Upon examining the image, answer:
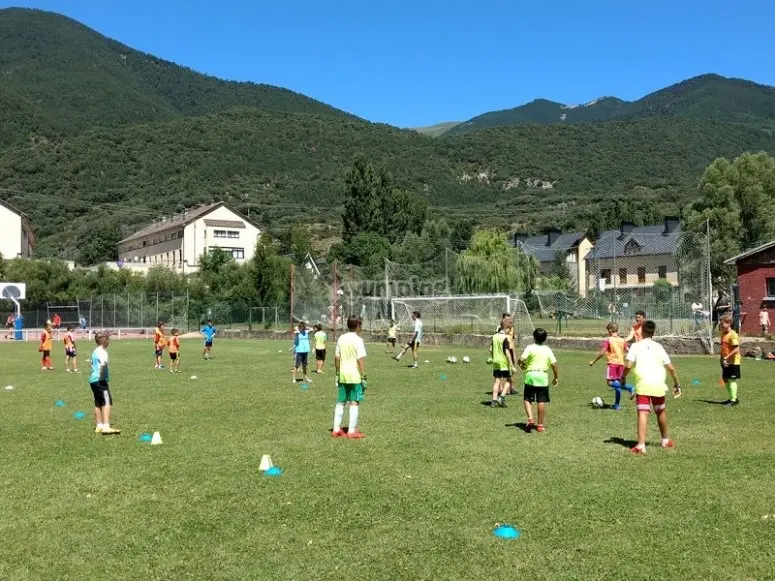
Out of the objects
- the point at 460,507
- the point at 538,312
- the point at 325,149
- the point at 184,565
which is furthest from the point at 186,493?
the point at 325,149

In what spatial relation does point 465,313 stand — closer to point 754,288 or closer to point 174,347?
point 754,288

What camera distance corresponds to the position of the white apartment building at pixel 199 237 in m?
91.1

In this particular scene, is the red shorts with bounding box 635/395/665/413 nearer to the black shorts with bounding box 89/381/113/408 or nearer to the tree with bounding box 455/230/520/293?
the black shorts with bounding box 89/381/113/408

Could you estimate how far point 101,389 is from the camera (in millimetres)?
11656

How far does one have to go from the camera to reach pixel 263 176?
147 metres

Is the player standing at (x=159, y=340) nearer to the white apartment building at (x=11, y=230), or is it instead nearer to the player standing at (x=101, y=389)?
the player standing at (x=101, y=389)

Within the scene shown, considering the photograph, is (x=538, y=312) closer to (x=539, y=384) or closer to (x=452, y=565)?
(x=539, y=384)

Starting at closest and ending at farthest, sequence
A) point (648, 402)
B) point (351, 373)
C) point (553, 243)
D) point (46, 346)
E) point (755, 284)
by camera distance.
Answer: point (648, 402), point (351, 373), point (46, 346), point (755, 284), point (553, 243)

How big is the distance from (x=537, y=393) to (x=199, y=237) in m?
84.8

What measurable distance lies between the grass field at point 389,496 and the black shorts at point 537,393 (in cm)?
55

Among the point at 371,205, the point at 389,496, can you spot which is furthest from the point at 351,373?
the point at 371,205

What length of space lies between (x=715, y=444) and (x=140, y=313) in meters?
51.9

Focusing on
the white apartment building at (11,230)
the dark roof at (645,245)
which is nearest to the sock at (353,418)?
the dark roof at (645,245)

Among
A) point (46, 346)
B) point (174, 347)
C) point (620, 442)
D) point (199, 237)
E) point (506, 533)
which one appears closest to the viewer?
point (506, 533)
